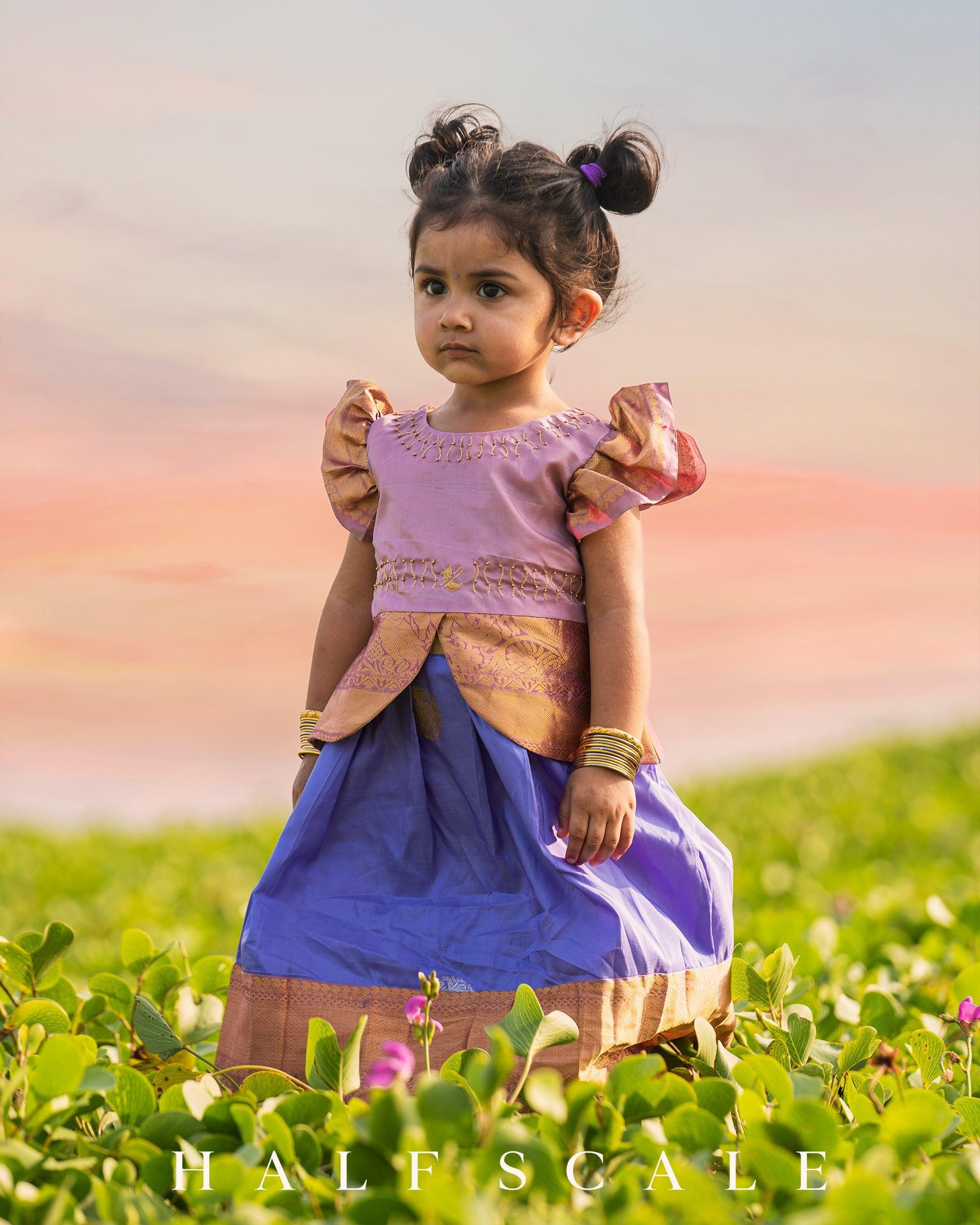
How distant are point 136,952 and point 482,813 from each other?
0.83 metres

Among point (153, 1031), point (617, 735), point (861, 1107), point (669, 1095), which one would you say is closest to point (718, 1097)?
point (669, 1095)

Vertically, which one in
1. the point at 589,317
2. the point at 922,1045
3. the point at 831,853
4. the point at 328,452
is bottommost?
the point at 922,1045

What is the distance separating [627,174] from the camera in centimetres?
265

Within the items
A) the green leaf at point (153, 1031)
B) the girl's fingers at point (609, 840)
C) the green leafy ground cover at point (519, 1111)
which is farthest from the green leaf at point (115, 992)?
the girl's fingers at point (609, 840)

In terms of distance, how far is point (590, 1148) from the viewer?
5.96 feet

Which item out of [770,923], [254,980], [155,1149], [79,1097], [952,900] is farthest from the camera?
[952,900]

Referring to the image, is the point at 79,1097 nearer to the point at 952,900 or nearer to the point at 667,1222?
the point at 667,1222

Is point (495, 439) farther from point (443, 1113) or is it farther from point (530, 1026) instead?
point (443, 1113)

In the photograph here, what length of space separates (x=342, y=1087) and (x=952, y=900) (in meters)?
3.43

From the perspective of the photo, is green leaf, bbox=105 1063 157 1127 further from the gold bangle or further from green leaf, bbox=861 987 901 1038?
green leaf, bbox=861 987 901 1038

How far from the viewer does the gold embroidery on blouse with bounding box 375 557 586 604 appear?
2.44 m

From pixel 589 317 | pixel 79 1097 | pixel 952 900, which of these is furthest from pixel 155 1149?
pixel 952 900

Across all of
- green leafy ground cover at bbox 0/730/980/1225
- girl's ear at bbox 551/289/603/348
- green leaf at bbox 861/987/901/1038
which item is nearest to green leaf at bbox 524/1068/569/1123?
green leafy ground cover at bbox 0/730/980/1225

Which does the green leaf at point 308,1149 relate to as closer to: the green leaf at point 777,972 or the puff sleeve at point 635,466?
the green leaf at point 777,972
